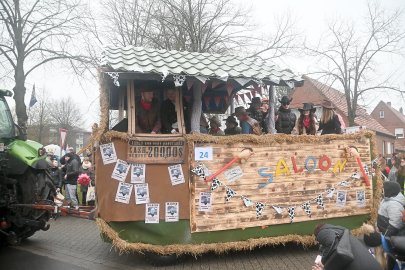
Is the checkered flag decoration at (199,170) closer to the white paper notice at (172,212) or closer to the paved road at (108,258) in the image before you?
the white paper notice at (172,212)

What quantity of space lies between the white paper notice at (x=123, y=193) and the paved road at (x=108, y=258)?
1.09 m

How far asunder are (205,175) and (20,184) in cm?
351

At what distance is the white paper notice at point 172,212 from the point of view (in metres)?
5.91

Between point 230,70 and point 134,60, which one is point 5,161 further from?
point 230,70

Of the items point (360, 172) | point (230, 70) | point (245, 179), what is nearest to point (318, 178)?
point (360, 172)

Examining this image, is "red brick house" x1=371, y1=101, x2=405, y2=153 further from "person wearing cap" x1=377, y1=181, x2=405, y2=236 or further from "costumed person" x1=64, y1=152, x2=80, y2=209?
"person wearing cap" x1=377, y1=181, x2=405, y2=236

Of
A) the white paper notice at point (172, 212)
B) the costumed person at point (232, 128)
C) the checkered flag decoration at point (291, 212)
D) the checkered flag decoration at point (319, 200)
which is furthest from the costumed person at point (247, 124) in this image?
the white paper notice at point (172, 212)

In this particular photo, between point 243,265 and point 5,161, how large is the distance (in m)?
4.36

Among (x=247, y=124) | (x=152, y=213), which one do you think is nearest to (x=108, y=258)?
(x=152, y=213)

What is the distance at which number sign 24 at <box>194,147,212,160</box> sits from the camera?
19.6 ft

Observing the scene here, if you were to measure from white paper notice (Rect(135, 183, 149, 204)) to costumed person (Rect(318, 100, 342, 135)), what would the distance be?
3.69 meters

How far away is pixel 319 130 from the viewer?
→ 7.78m

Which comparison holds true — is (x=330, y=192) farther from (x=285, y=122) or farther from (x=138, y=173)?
(x=138, y=173)

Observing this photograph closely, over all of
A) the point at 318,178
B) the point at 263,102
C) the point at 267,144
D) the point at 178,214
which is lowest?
the point at 178,214
